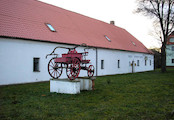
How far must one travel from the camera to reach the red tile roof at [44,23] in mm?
16781

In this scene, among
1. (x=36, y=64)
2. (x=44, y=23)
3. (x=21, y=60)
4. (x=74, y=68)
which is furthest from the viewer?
(x=44, y=23)

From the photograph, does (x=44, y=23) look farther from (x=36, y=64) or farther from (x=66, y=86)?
(x=66, y=86)

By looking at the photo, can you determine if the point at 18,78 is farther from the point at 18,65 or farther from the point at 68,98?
the point at 68,98

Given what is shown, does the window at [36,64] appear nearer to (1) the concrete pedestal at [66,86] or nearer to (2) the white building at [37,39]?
(2) the white building at [37,39]

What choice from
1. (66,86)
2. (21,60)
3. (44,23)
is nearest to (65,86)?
(66,86)

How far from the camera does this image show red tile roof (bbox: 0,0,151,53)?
661 inches

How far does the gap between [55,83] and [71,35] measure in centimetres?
1173

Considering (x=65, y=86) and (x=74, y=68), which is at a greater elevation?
(x=74, y=68)

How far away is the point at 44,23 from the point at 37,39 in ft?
11.2

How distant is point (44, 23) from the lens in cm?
2011

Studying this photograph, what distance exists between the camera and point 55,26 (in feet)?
69.6

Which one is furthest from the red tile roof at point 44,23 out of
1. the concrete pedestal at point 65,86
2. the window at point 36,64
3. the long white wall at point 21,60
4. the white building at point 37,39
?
the concrete pedestal at point 65,86

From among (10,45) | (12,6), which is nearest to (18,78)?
(10,45)

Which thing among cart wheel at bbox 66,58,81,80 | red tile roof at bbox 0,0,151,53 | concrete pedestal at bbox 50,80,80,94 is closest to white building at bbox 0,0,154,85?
red tile roof at bbox 0,0,151,53
